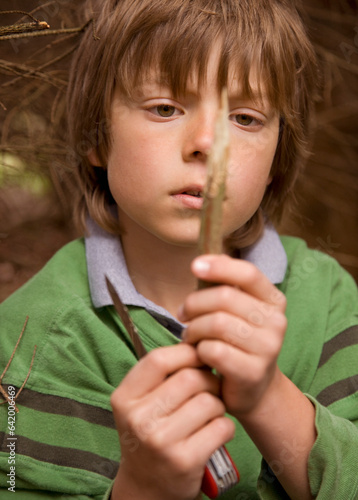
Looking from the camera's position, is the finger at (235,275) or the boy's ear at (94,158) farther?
the boy's ear at (94,158)

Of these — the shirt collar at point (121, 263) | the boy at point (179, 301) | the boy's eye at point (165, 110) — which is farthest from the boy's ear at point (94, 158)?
the boy's eye at point (165, 110)

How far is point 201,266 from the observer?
0.65 m

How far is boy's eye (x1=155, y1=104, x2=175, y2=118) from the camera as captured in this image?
40.3 inches

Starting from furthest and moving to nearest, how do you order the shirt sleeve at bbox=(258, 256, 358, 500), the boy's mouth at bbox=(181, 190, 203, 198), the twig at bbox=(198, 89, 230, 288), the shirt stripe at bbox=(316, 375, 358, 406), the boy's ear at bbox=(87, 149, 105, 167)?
1. the boy's ear at bbox=(87, 149, 105, 167)
2. the shirt stripe at bbox=(316, 375, 358, 406)
3. the boy's mouth at bbox=(181, 190, 203, 198)
4. the shirt sleeve at bbox=(258, 256, 358, 500)
5. the twig at bbox=(198, 89, 230, 288)

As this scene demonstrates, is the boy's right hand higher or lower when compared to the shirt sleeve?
higher

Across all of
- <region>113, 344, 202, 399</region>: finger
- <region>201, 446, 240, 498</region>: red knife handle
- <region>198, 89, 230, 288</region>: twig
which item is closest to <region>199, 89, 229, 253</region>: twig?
<region>198, 89, 230, 288</region>: twig

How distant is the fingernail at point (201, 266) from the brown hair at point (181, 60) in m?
0.42

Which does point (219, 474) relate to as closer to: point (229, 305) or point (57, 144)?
point (229, 305)

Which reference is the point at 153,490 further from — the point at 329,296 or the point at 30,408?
the point at 329,296

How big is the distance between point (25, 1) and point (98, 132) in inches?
21.4

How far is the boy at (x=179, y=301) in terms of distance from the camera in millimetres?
708

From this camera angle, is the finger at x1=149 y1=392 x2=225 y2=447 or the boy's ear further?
the boy's ear

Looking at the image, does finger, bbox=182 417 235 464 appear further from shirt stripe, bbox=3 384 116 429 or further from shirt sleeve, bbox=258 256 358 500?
shirt stripe, bbox=3 384 116 429

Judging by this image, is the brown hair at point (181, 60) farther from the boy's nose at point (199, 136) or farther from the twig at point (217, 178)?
the twig at point (217, 178)
